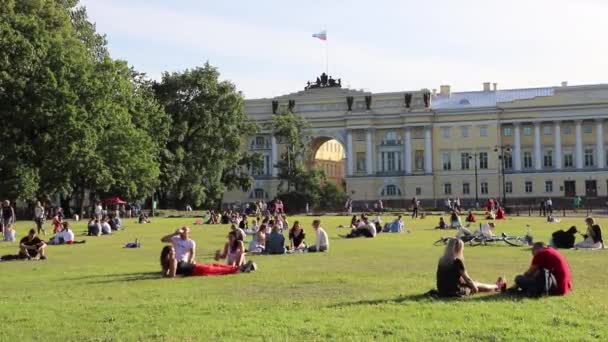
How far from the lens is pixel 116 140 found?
6072cm

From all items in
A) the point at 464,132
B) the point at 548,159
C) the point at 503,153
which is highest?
the point at 464,132

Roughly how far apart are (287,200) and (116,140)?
35.2 m

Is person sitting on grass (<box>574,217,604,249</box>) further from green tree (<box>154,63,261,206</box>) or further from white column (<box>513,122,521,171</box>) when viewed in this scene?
white column (<box>513,122,521,171</box>)

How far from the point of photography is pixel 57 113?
174ft

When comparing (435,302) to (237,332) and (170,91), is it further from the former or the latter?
(170,91)

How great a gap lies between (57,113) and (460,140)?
229 feet

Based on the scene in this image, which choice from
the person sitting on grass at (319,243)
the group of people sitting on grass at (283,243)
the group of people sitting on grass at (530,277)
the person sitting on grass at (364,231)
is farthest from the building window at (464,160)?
the group of people sitting on grass at (530,277)

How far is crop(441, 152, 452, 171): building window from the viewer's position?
11244cm

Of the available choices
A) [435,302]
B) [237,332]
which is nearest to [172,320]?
[237,332]

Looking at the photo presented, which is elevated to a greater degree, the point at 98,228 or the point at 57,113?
the point at 57,113

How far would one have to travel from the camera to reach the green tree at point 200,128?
7719 centimetres

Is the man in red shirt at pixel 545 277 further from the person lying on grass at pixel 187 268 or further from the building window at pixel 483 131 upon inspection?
the building window at pixel 483 131

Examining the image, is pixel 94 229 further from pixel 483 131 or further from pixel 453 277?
pixel 483 131

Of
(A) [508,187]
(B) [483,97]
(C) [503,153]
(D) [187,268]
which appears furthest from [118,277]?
(B) [483,97]
